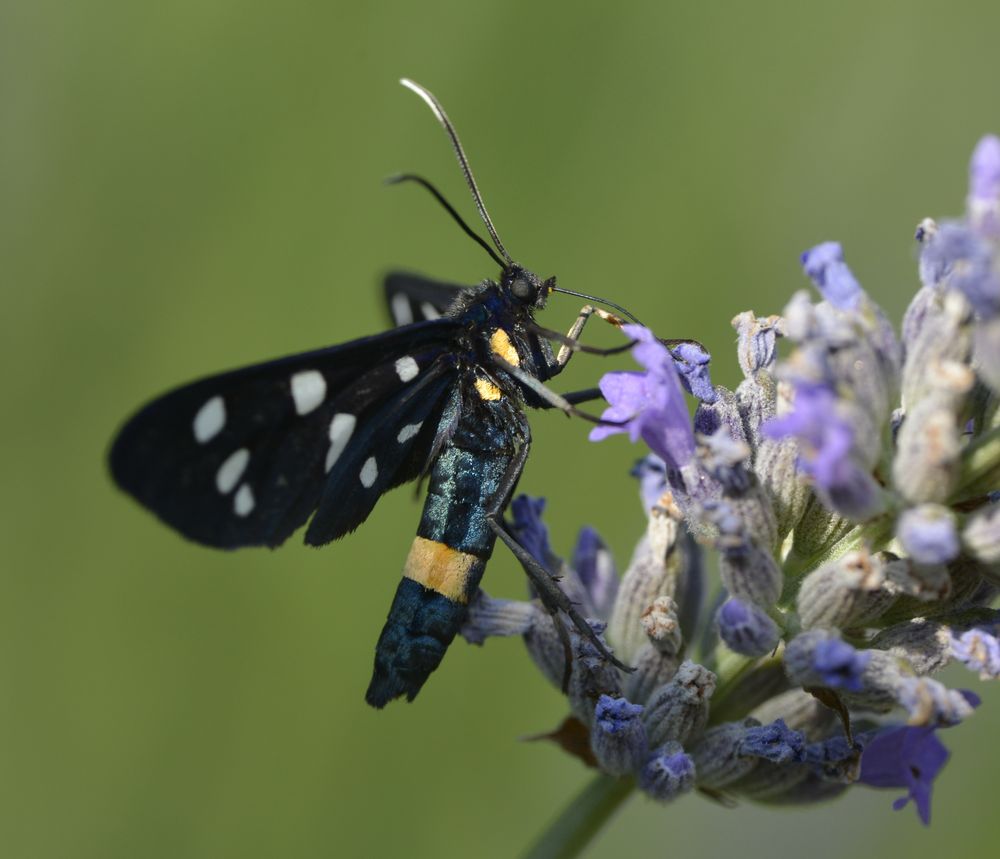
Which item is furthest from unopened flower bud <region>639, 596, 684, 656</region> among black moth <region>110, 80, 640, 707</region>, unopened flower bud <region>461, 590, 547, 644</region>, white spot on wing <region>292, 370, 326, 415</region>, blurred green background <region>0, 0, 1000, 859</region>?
blurred green background <region>0, 0, 1000, 859</region>

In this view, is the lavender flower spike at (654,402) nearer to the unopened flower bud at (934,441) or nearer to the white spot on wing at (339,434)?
the unopened flower bud at (934,441)

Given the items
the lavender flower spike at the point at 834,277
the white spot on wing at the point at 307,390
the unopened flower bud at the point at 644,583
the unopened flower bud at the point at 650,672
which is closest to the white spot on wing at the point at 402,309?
the white spot on wing at the point at 307,390

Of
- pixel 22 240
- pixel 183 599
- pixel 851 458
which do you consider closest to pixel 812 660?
pixel 851 458

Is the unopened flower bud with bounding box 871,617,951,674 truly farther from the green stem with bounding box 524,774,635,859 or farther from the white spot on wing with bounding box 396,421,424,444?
the white spot on wing with bounding box 396,421,424,444

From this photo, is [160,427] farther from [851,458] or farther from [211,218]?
[211,218]

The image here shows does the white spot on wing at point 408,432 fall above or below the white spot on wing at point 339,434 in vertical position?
above

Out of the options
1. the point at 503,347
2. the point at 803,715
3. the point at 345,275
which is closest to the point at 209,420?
the point at 503,347

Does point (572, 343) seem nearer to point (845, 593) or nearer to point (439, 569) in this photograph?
point (439, 569)
